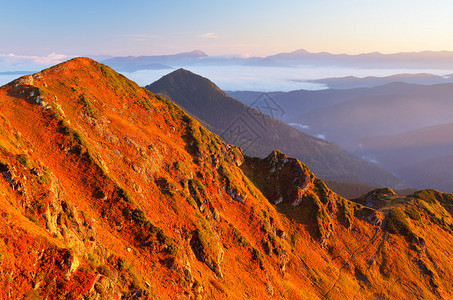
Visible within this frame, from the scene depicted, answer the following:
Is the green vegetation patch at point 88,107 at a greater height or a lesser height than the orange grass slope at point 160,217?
greater

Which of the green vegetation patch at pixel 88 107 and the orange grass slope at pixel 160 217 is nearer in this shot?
the orange grass slope at pixel 160 217

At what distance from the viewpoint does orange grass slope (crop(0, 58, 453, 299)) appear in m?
26.2

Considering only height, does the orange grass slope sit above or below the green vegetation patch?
below

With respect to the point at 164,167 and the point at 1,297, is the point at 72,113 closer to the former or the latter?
the point at 164,167

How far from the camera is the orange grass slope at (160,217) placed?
86.1ft

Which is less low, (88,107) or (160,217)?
(88,107)

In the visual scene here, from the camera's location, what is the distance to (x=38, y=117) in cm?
4466

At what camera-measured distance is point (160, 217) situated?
4556cm

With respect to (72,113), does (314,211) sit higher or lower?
lower

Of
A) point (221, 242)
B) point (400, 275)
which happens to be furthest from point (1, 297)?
point (400, 275)

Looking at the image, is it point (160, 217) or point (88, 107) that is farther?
point (88, 107)

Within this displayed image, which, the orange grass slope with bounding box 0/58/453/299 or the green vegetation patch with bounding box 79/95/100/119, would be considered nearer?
the orange grass slope with bounding box 0/58/453/299

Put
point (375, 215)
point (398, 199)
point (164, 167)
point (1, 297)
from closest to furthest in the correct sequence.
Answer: point (1, 297), point (164, 167), point (375, 215), point (398, 199)

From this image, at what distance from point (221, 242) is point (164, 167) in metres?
22.9
